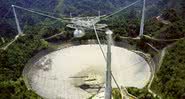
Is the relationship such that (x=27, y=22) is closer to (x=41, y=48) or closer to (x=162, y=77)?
(x=41, y=48)

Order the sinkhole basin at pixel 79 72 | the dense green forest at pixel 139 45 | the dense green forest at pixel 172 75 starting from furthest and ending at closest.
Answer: the sinkhole basin at pixel 79 72
the dense green forest at pixel 139 45
the dense green forest at pixel 172 75

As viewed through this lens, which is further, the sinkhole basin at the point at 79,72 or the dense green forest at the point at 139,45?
the sinkhole basin at the point at 79,72

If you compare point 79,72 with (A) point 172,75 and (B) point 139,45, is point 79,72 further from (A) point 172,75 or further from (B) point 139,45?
(A) point 172,75

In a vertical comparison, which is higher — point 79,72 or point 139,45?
point 139,45

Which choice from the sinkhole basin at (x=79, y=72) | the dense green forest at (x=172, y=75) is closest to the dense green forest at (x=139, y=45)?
the dense green forest at (x=172, y=75)

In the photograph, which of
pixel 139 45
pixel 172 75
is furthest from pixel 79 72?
pixel 172 75

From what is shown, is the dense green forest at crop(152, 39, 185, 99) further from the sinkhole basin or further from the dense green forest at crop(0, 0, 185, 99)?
the sinkhole basin

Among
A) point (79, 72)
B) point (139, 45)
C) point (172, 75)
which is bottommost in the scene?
point (79, 72)

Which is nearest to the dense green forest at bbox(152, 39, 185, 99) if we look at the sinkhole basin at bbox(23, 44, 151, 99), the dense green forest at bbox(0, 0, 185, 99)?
the dense green forest at bbox(0, 0, 185, 99)

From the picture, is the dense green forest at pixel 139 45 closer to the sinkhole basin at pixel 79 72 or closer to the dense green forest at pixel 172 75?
the dense green forest at pixel 172 75
